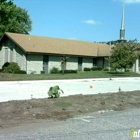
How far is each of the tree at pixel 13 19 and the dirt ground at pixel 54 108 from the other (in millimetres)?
19540

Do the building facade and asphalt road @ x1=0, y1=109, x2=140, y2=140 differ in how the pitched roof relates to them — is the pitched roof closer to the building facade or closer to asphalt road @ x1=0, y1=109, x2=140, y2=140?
the building facade

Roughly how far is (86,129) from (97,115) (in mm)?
1841

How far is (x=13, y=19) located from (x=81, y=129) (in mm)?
49922

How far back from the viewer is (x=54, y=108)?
866 centimetres

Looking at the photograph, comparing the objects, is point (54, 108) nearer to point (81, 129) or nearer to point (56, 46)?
point (81, 129)

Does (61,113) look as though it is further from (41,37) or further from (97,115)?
(41,37)

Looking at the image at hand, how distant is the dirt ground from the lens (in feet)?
24.4

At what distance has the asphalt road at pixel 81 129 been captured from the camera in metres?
5.81

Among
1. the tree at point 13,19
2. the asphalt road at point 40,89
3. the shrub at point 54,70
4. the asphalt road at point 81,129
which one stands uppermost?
the tree at point 13,19

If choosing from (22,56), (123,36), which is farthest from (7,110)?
(123,36)

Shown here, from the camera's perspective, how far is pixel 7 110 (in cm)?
804

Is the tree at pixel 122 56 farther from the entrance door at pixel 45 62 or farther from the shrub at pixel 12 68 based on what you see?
the shrub at pixel 12 68

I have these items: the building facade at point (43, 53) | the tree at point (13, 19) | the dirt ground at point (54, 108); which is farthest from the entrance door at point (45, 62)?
the dirt ground at point (54, 108)

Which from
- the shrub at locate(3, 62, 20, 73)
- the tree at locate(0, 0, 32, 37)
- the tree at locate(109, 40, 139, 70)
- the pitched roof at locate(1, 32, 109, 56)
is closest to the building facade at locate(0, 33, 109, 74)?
the pitched roof at locate(1, 32, 109, 56)
